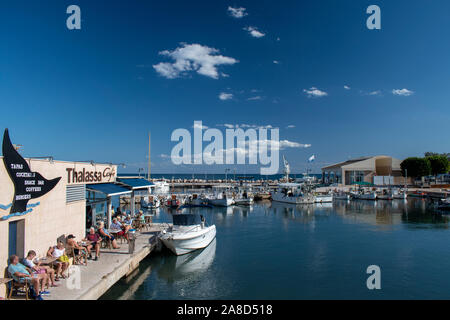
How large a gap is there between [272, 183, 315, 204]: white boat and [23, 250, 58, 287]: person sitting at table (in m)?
48.6

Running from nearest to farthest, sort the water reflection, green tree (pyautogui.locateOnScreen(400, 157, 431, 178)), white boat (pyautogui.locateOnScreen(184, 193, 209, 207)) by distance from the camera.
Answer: the water reflection
white boat (pyautogui.locateOnScreen(184, 193, 209, 207))
green tree (pyautogui.locateOnScreen(400, 157, 431, 178))

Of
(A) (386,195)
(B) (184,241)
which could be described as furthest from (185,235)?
(A) (386,195)

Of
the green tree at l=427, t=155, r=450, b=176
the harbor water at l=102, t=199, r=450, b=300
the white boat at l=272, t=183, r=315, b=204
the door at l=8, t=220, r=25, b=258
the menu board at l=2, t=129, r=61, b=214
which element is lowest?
the harbor water at l=102, t=199, r=450, b=300

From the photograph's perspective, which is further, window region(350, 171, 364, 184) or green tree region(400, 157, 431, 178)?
window region(350, 171, 364, 184)

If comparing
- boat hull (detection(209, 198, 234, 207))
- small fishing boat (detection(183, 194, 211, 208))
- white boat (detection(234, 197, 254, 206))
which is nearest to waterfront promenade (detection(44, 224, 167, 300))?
boat hull (detection(209, 198, 234, 207))

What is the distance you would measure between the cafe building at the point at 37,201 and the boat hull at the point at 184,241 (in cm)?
524

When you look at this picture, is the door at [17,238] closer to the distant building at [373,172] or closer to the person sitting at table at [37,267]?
the person sitting at table at [37,267]

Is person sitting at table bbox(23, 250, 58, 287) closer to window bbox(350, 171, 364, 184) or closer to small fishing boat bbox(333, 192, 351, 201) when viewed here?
small fishing boat bbox(333, 192, 351, 201)

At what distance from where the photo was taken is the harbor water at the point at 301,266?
42.4 ft

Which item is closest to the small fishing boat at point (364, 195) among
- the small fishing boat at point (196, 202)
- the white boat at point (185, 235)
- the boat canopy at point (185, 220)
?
the small fishing boat at point (196, 202)

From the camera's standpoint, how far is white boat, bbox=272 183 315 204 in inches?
2122

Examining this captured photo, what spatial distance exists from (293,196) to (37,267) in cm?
5039
